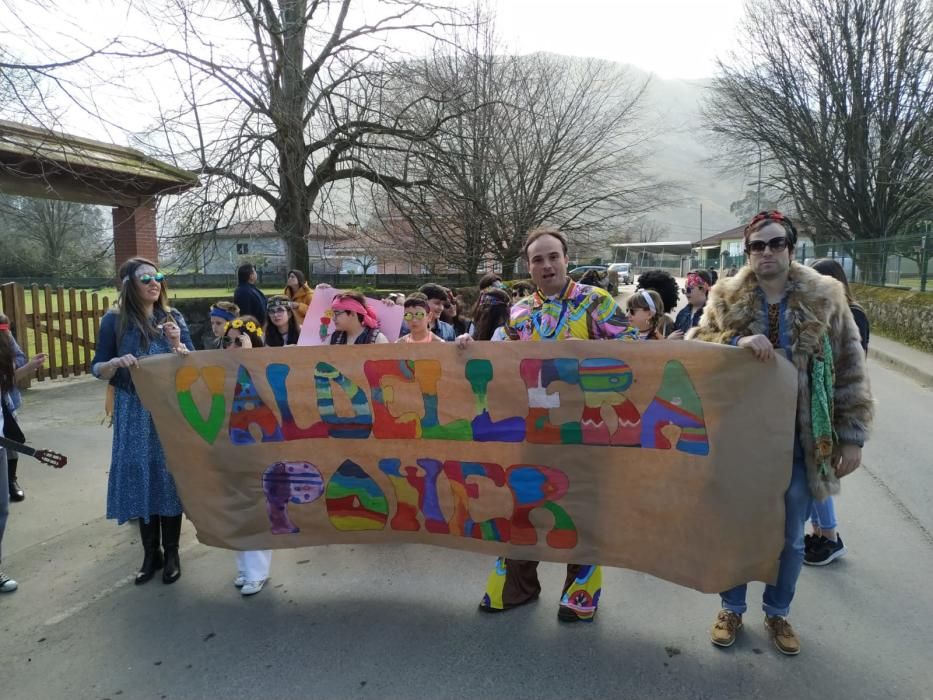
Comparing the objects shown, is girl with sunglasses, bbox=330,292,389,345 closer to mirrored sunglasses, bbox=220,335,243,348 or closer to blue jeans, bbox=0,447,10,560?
mirrored sunglasses, bbox=220,335,243,348

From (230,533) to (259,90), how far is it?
10045 mm

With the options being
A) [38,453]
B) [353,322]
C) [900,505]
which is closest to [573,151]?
[900,505]

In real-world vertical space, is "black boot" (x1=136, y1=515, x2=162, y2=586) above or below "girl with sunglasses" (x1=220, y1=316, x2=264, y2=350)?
below

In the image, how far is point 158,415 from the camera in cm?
367

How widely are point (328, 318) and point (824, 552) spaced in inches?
152

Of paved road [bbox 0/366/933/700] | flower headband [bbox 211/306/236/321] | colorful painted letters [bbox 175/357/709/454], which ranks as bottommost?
paved road [bbox 0/366/933/700]

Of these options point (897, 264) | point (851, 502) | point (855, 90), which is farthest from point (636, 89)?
point (851, 502)

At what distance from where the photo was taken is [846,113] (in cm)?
2370

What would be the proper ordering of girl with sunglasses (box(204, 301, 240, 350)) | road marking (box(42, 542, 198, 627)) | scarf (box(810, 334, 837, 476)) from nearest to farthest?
scarf (box(810, 334, 837, 476)), road marking (box(42, 542, 198, 627)), girl with sunglasses (box(204, 301, 240, 350))

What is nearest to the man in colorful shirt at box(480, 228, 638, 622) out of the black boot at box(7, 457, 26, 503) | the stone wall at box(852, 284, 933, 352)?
the black boot at box(7, 457, 26, 503)

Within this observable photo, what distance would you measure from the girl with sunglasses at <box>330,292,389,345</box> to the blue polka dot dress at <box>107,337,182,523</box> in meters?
1.20

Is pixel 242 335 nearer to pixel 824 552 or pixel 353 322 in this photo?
pixel 353 322

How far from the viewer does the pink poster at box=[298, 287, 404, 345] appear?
491cm

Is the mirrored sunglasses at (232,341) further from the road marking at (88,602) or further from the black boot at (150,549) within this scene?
the road marking at (88,602)
